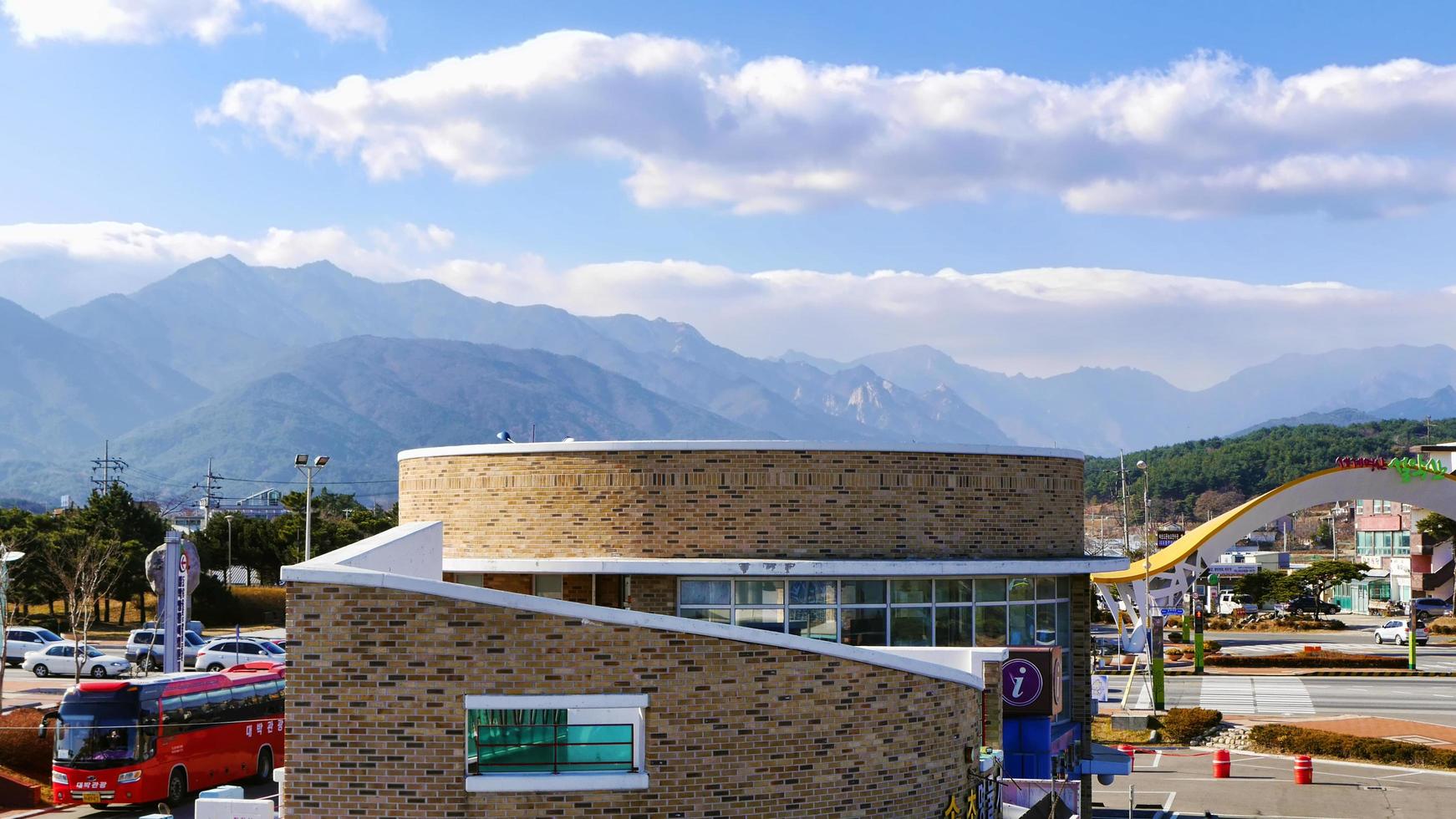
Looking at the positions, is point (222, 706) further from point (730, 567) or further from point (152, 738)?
point (730, 567)

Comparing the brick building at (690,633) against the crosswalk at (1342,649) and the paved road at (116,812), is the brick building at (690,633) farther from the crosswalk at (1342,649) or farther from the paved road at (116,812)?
the crosswalk at (1342,649)

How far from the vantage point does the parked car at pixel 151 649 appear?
2055 inches

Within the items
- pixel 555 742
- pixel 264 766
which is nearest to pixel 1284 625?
pixel 264 766

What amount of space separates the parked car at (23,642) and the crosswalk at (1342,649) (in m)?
52.1

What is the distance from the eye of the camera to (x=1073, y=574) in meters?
27.3

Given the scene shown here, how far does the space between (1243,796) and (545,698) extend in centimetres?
2531

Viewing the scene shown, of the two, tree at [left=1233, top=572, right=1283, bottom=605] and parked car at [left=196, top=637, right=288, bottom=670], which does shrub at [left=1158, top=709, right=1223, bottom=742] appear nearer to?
parked car at [left=196, top=637, right=288, bottom=670]

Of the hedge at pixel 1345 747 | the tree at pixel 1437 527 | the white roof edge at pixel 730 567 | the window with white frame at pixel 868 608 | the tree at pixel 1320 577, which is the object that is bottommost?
the hedge at pixel 1345 747

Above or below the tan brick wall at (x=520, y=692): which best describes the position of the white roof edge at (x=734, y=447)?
above

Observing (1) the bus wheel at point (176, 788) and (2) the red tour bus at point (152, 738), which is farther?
(1) the bus wheel at point (176, 788)

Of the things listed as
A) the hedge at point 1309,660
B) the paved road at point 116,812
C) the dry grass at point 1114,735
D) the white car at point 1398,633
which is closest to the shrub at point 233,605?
the paved road at point 116,812

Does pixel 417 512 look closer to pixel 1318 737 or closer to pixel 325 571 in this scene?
pixel 325 571

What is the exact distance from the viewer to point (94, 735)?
2825cm

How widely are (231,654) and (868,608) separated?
3458cm
